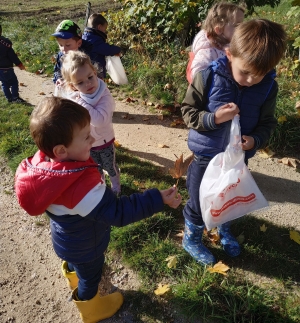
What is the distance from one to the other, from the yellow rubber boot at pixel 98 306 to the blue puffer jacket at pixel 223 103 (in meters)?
1.26

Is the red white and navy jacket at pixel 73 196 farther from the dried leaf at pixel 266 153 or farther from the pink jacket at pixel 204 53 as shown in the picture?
the dried leaf at pixel 266 153

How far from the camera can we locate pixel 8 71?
5.68 metres

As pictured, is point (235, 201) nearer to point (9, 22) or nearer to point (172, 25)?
point (172, 25)

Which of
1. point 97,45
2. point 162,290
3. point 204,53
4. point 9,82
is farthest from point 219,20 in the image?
point 9,82

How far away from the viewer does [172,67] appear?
5543 mm

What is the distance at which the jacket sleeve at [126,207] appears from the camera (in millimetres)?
1684

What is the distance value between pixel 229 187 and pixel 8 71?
4.96 meters

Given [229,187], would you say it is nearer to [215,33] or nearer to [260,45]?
[260,45]

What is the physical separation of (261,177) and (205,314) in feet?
6.16

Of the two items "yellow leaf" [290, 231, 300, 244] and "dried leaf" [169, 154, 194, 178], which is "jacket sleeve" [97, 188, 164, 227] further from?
"yellow leaf" [290, 231, 300, 244]

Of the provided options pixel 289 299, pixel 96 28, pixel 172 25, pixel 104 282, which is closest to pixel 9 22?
pixel 172 25

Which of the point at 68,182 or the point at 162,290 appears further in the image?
the point at 162,290

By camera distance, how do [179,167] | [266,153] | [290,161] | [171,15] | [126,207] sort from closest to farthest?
[126,207]
[179,167]
[290,161]
[266,153]
[171,15]

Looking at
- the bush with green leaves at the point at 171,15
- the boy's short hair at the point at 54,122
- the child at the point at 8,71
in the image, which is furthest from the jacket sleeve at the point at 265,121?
the child at the point at 8,71
